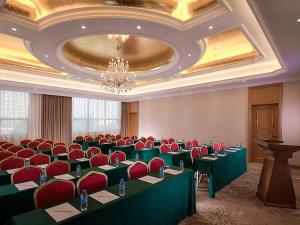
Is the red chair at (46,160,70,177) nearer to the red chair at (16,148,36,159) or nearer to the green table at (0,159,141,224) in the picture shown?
the green table at (0,159,141,224)

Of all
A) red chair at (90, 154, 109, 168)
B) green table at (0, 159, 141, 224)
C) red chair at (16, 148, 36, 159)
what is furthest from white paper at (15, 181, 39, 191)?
red chair at (16, 148, 36, 159)

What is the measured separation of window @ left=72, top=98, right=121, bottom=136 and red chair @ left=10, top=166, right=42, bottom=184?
8677 mm

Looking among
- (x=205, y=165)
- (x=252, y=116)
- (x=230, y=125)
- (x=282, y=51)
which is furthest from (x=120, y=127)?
(x=282, y=51)

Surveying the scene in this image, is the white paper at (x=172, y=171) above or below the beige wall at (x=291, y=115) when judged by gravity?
below

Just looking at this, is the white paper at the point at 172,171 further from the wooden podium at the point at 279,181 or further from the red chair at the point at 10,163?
the red chair at the point at 10,163

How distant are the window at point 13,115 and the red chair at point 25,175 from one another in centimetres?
740

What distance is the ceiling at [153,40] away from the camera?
368cm

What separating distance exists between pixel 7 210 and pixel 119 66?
4.63 meters

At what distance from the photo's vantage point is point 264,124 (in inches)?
316

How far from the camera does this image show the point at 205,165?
4.72 m

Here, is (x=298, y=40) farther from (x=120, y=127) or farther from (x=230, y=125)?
(x=120, y=127)

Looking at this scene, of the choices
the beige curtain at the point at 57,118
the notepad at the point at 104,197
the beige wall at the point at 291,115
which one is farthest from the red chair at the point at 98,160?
the beige curtain at the point at 57,118

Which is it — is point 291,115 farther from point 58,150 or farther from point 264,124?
point 58,150

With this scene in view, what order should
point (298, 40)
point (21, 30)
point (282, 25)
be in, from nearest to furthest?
point (282, 25)
point (298, 40)
point (21, 30)
